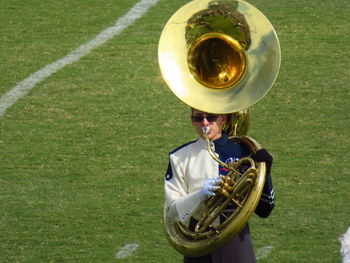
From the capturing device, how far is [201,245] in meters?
4.66

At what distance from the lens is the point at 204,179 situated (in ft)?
16.1

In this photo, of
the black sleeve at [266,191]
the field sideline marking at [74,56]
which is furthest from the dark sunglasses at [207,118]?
the field sideline marking at [74,56]

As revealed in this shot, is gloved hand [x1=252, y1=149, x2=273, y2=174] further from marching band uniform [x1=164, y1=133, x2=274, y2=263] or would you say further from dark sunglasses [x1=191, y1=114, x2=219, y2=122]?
dark sunglasses [x1=191, y1=114, x2=219, y2=122]

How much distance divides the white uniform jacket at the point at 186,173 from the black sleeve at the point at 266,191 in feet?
0.88

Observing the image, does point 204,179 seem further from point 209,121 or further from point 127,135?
point 127,135

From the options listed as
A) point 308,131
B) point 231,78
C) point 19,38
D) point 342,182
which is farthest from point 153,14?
point 231,78

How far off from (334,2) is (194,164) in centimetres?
728

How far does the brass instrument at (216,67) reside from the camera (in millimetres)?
4742

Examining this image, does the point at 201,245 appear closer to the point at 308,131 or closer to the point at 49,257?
the point at 49,257

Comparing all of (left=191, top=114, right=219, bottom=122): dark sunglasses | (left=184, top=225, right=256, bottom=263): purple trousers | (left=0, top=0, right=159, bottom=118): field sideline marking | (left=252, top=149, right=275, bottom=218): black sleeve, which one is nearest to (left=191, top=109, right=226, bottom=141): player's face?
(left=191, top=114, right=219, bottom=122): dark sunglasses

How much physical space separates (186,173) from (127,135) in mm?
4012

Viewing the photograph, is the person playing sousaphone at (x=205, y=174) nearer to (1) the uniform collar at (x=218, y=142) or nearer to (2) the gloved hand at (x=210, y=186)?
(1) the uniform collar at (x=218, y=142)

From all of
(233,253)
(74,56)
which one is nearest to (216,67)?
(233,253)

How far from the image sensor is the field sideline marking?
974 cm
